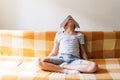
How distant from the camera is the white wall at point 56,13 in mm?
3062

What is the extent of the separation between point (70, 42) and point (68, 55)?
0.16 meters

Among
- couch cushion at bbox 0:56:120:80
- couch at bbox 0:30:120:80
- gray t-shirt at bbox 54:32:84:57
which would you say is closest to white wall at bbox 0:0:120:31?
couch at bbox 0:30:120:80

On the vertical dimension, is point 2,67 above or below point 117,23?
below

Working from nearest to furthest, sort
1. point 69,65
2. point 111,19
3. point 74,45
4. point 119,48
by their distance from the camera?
point 69,65, point 74,45, point 119,48, point 111,19

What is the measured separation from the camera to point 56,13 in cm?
312

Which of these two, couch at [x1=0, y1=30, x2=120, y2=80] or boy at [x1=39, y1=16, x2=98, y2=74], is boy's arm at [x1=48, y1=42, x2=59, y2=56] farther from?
couch at [x1=0, y1=30, x2=120, y2=80]

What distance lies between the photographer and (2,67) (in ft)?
7.89

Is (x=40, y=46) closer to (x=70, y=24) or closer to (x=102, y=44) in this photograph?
(x=70, y=24)

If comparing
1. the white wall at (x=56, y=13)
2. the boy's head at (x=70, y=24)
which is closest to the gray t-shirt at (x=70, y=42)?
the boy's head at (x=70, y=24)

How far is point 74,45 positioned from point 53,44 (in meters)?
0.31

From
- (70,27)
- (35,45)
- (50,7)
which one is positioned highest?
(50,7)

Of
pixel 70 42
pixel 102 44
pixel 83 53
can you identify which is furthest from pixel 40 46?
pixel 102 44

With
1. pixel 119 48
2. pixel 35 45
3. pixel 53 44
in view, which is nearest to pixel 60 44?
pixel 53 44

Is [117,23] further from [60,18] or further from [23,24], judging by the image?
[23,24]
